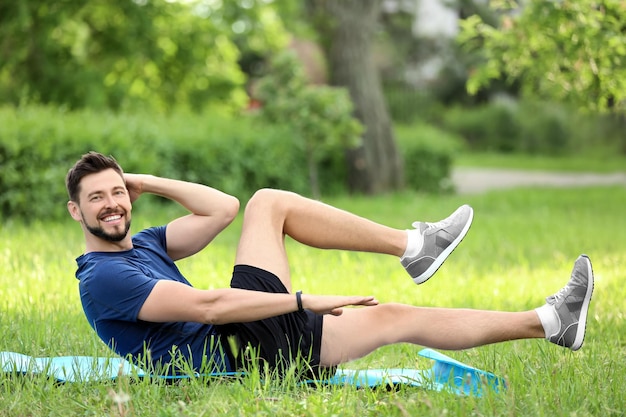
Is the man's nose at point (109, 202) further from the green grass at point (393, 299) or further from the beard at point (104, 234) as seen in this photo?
the green grass at point (393, 299)

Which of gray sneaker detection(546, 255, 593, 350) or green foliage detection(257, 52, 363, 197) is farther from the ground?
green foliage detection(257, 52, 363, 197)

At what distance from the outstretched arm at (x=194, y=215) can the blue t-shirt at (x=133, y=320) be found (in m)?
0.35

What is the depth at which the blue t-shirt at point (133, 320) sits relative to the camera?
3.88 m

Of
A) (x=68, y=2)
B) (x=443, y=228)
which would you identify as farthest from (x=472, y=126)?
(x=443, y=228)

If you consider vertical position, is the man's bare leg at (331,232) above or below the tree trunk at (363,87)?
below

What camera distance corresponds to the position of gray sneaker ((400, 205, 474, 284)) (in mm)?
4508

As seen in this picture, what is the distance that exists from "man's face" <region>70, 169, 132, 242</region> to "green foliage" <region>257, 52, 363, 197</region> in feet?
33.8

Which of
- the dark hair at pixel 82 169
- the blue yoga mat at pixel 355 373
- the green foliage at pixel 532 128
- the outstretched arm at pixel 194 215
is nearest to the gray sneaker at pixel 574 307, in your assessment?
the blue yoga mat at pixel 355 373

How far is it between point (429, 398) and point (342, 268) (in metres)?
4.17

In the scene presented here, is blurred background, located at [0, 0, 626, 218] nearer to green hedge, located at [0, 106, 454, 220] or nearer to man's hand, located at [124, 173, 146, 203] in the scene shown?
green hedge, located at [0, 106, 454, 220]

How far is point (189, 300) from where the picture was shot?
3770mm

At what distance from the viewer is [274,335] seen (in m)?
4.09

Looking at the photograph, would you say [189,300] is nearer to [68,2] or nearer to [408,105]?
[68,2]

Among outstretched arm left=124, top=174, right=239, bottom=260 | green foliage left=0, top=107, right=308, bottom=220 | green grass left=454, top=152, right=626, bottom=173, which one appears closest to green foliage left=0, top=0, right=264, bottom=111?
green foliage left=0, top=107, right=308, bottom=220
